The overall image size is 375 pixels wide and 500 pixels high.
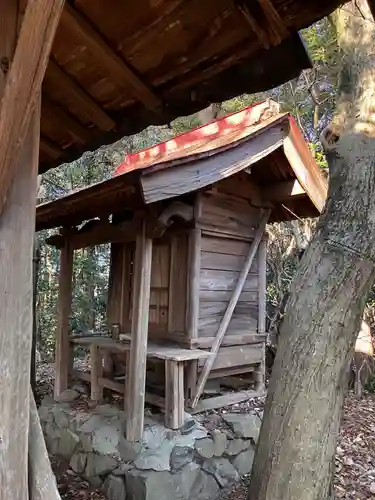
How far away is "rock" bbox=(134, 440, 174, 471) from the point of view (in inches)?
158

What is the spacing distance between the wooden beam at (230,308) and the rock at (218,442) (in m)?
0.41

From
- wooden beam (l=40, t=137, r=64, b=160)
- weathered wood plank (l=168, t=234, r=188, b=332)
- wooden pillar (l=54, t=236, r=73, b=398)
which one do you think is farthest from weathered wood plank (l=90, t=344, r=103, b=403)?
wooden beam (l=40, t=137, r=64, b=160)

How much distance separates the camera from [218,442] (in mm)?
4441

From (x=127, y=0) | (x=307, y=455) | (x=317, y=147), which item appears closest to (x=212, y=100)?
(x=127, y=0)

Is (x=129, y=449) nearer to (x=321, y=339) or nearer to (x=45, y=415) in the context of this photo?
(x=45, y=415)

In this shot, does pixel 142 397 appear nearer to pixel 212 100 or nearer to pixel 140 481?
pixel 140 481

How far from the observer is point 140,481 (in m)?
3.93

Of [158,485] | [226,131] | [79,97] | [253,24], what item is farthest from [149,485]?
[226,131]

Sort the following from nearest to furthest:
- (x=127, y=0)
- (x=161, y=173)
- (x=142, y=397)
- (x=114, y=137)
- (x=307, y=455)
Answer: (x=127, y=0)
(x=114, y=137)
(x=307, y=455)
(x=161, y=173)
(x=142, y=397)

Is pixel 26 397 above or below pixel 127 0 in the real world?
below

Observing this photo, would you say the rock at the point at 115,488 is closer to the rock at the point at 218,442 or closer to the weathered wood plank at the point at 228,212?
the rock at the point at 218,442

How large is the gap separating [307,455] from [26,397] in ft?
6.31

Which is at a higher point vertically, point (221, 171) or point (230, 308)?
point (221, 171)

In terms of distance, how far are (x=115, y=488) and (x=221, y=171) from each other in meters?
3.20
